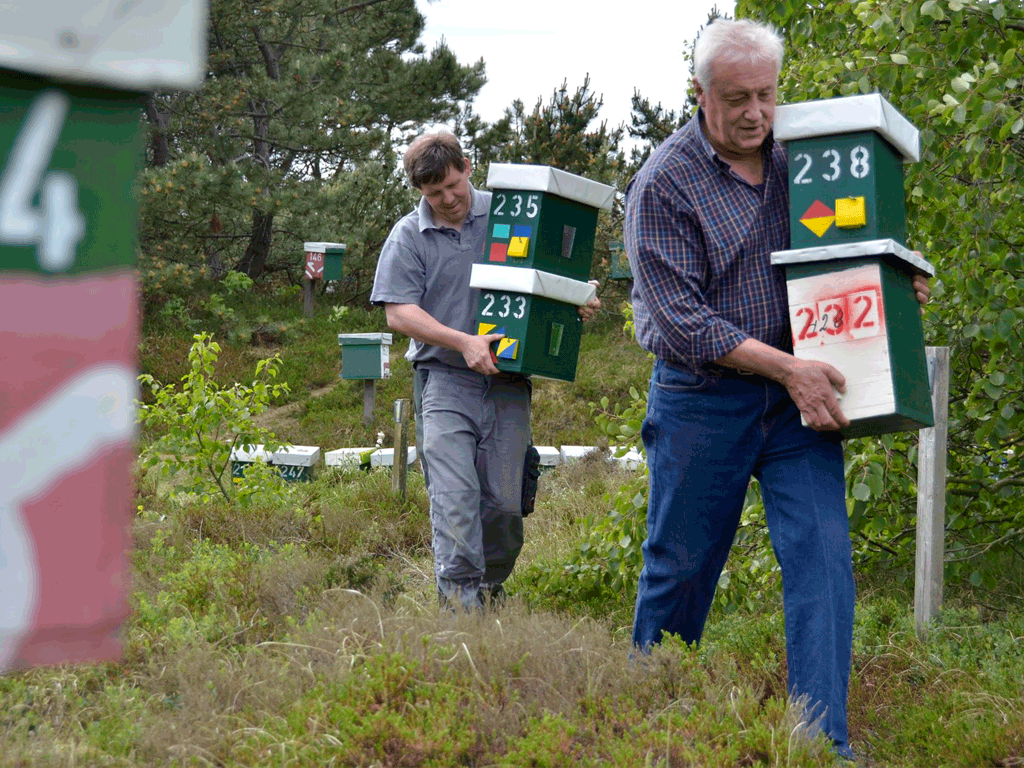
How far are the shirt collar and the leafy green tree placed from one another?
9974mm

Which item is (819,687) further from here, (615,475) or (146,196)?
(146,196)

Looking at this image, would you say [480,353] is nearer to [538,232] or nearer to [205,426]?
[538,232]

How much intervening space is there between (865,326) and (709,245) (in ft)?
1.73

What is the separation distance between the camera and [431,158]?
181 inches

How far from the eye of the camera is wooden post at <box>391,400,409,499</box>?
798 centimetres

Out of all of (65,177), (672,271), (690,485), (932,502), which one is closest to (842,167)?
(672,271)

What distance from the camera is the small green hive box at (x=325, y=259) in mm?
15898

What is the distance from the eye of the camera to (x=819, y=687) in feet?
10.1

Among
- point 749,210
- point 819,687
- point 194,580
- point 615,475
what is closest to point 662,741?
point 819,687

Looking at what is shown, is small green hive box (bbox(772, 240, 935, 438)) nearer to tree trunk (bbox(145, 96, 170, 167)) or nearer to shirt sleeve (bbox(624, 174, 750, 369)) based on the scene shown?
shirt sleeve (bbox(624, 174, 750, 369))

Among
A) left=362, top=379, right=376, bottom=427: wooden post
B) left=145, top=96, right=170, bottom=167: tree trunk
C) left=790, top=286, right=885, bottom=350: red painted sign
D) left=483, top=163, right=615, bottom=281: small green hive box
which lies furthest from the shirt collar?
left=145, top=96, right=170, bottom=167: tree trunk

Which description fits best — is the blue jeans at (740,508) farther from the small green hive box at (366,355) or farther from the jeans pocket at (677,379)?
the small green hive box at (366,355)

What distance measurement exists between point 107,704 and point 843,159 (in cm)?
257

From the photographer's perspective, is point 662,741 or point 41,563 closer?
point 41,563
